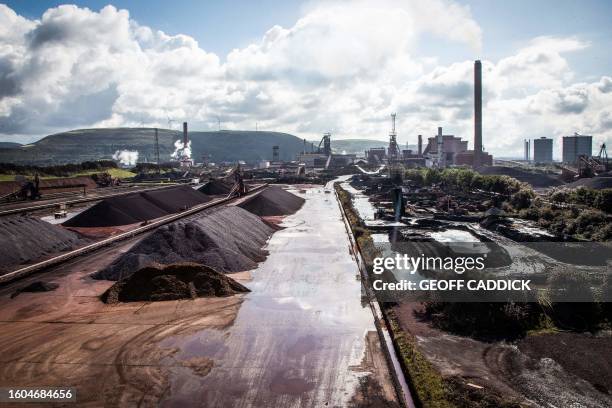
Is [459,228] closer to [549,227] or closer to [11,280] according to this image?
[549,227]

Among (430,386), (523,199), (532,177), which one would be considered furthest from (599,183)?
(430,386)

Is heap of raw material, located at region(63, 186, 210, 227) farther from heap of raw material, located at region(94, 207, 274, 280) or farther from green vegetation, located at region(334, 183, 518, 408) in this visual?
green vegetation, located at region(334, 183, 518, 408)

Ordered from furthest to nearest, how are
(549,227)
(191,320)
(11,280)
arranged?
A: (549,227)
(11,280)
(191,320)

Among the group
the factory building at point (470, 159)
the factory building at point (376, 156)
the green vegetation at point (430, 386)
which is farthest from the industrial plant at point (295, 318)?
the factory building at point (376, 156)

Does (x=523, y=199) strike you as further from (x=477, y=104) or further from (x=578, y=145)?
(x=578, y=145)

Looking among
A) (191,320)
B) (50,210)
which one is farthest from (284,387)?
(50,210)

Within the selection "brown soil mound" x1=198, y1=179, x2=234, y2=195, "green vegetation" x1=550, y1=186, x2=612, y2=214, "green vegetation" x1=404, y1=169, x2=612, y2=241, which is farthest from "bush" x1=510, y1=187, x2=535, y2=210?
"brown soil mound" x1=198, y1=179, x2=234, y2=195

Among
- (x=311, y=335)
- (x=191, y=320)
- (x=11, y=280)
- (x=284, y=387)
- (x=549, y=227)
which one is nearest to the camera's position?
(x=284, y=387)
